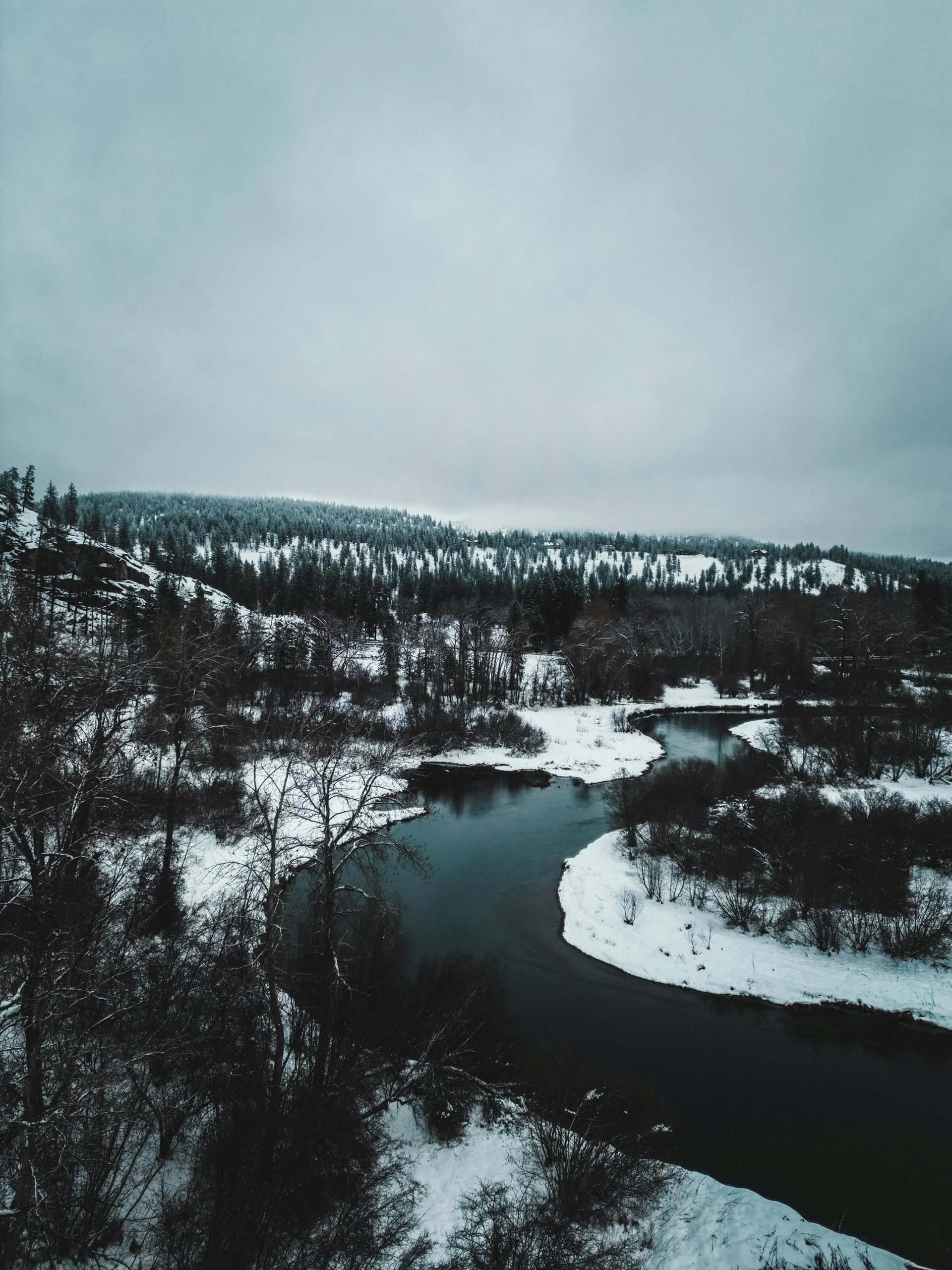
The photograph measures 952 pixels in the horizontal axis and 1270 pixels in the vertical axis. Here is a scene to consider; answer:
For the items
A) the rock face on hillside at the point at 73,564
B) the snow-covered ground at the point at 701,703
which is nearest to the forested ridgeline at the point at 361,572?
the rock face on hillside at the point at 73,564

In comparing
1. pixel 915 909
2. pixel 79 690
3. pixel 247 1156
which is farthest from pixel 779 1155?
pixel 79 690

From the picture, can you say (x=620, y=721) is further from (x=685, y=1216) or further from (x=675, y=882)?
(x=685, y=1216)

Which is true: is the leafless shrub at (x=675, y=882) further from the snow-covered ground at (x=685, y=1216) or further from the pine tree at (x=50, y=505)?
the pine tree at (x=50, y=505)

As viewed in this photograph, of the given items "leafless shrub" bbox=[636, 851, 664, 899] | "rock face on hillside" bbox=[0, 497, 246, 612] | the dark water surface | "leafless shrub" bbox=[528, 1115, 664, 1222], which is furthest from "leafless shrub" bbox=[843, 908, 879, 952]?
"rock face on hillside" bbox=[0, 497, 246, 612]

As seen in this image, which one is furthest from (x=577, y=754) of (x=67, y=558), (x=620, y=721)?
(x=67, y=558)

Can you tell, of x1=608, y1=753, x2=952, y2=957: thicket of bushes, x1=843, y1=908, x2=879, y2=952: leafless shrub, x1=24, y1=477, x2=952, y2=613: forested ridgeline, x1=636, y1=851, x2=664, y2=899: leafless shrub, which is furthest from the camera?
x1=24, y1=477, x2=952, y2=613: forested ridgeline

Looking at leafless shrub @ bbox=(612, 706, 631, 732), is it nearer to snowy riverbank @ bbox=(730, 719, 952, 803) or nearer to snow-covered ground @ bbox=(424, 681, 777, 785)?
snow-covered ground @ bbox=(424, 681, 777, 785)
